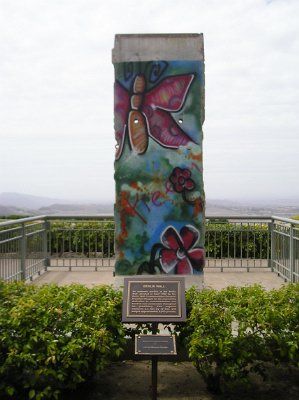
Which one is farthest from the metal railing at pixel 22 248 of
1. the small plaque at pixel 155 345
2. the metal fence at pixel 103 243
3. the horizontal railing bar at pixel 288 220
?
the horizontal railing bar at pixel 288 220

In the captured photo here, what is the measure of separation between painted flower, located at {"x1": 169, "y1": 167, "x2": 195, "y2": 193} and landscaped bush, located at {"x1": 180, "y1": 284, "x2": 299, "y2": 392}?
3893mm

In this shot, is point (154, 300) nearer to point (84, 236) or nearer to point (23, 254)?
point (23, 254)

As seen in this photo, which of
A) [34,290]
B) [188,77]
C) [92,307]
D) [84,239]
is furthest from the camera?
[84,239]

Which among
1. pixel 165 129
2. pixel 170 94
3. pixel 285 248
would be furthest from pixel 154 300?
pixel 285 248

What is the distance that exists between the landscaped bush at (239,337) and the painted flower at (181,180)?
12.8 ft

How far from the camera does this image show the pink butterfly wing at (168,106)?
8.73 meters

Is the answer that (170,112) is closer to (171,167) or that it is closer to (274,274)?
(171,167)

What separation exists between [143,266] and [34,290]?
365 centimetres

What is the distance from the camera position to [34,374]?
4477 millimetres

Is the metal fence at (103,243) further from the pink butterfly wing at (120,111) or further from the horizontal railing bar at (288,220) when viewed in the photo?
the pink butterfly wing at (120,111)

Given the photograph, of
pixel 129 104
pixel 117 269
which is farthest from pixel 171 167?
pixel 117 269

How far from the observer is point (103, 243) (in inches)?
503

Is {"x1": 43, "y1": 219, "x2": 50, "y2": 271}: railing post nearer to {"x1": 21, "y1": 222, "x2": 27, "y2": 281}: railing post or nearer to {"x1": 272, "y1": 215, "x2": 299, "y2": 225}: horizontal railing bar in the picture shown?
{"x1": 21, "y1": 222, "x2": 27, "y2": 281}: railing post

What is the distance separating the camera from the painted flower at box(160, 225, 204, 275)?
8930 mm
